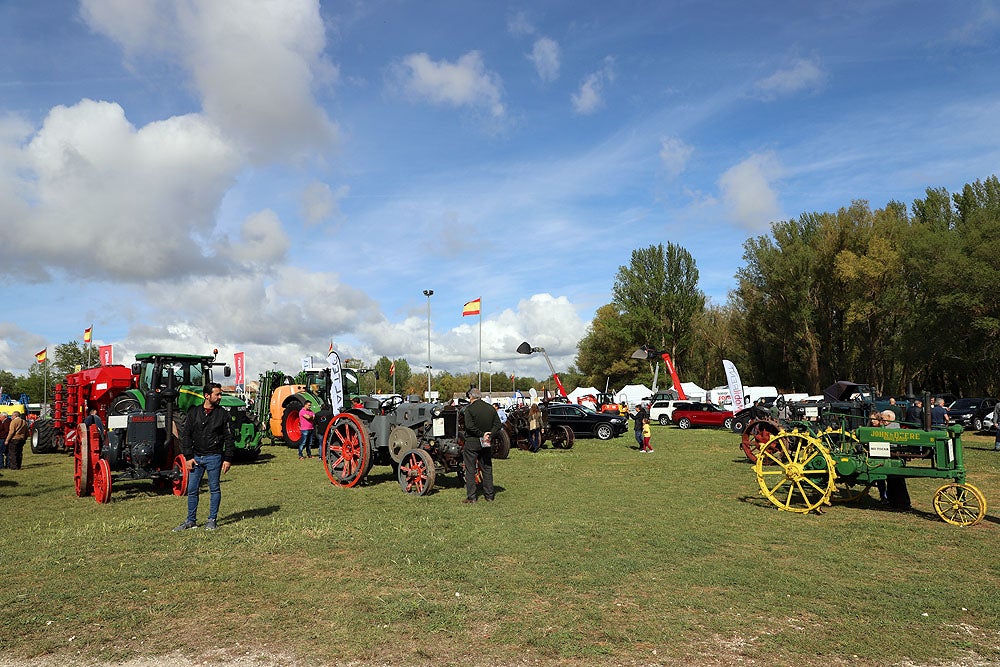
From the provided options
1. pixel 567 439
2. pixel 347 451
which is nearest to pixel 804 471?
pixel 347 451

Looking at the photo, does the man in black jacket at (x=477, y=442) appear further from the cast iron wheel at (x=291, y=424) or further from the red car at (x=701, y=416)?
the red car at (x=701, y=416)

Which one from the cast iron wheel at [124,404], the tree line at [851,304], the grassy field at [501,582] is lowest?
the grassy field at [501,582]

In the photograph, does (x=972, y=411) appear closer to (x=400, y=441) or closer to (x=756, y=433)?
(x=756, y=433)

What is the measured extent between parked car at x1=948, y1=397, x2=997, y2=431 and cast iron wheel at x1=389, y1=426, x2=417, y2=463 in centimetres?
2418

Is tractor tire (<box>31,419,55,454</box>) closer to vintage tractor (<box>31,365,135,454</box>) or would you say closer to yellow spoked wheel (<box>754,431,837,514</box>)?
vintage tractor (<box>31,365,135,454</box>)

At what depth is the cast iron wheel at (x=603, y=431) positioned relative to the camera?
916 inches

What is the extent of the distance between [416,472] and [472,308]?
2684cm

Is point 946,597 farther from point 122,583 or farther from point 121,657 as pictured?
point 122,583

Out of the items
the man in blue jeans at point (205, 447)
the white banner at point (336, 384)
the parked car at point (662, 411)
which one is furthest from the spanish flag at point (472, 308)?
the man in blue jeans at point (205, 447)

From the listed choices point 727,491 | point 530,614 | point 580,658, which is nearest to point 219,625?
point 530,614

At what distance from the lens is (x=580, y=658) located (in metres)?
4.21

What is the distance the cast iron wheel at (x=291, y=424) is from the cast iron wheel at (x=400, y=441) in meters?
9.12

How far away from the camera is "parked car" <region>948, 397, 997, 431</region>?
26234 mm

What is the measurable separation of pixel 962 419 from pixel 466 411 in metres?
25.0
